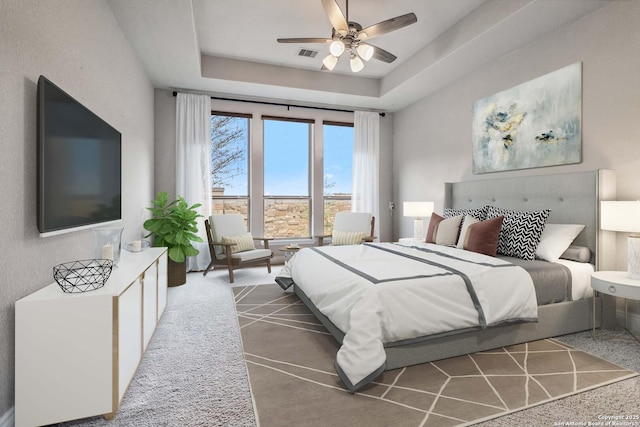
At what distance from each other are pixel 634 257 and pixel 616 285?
299 mm

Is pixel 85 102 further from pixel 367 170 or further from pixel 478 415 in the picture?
pixel 367 170

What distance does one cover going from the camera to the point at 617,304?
286cm

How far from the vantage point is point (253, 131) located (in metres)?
5.51

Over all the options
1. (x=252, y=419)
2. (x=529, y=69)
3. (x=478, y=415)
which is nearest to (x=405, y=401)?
(x=478, y=415)

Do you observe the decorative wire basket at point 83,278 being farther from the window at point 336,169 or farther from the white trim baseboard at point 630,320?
the window at point 336,169

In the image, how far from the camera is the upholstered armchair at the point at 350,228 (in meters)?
5.13

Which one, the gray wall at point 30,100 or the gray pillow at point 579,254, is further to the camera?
the gray pillow at point 579,254

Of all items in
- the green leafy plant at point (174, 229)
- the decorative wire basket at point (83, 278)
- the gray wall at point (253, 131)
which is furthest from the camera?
the gray wall at point (253, 131)

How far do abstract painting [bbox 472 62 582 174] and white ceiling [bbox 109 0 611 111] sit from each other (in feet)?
1.75

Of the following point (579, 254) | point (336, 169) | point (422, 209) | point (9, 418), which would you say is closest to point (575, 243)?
point (579, 254)

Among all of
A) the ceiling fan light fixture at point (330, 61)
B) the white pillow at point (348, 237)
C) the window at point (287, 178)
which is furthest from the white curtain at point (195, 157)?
the ceiling fan light fixture at point (330, 61)

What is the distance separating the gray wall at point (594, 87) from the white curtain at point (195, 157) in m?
3.69

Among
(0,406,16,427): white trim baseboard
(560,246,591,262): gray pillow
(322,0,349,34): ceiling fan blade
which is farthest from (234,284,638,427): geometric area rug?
(322,0,349,34): ceiling fan blade

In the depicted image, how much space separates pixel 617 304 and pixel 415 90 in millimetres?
3642
